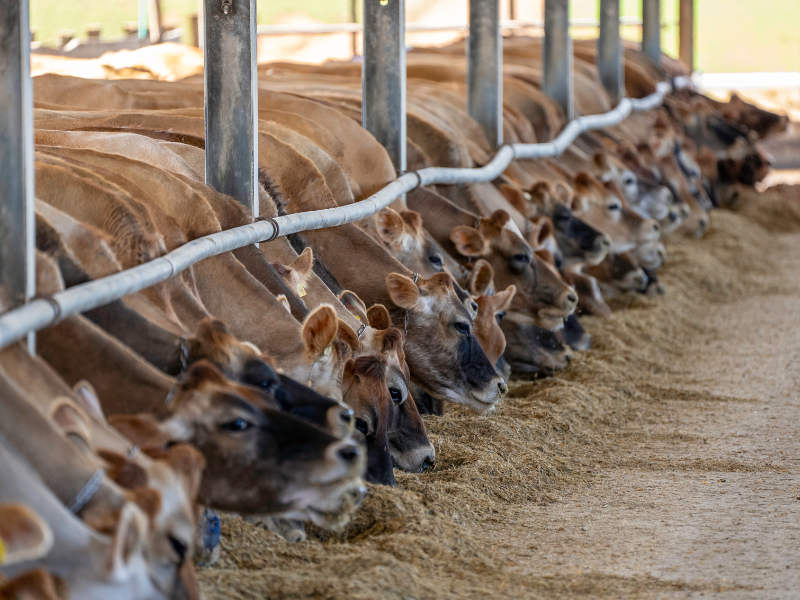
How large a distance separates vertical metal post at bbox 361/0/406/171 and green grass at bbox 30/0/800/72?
1711 centimetres

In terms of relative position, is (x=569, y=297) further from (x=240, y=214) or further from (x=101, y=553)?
(x=101, y=553)

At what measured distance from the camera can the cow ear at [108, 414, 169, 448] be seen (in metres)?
2.42

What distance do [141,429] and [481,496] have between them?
165cm

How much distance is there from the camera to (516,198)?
690 centimetres

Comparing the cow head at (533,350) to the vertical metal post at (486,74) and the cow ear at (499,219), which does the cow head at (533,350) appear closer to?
the cow ear at (499,219)

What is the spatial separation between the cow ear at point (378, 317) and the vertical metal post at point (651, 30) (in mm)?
11910

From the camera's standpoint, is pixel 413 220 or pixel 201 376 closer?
pixel 201 376

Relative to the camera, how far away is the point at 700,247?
1020 centimetres

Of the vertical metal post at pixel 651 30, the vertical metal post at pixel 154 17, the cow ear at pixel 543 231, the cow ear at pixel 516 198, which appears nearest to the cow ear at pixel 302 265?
the cow ear at pixel 543 231

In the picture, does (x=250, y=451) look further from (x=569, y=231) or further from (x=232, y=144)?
(x=569, y=231)

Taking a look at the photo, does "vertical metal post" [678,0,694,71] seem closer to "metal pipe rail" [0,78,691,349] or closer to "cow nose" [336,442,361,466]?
"metal pipe rail" [0,78,691,349]

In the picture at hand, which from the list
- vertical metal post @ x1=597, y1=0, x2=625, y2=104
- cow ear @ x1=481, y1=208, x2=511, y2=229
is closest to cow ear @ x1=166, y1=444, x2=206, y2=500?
cow ear @ x1=481, y1=208, x2=511, y2=229

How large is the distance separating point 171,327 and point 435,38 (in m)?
20.2

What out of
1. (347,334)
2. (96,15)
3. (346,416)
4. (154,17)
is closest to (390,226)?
(347,334)
